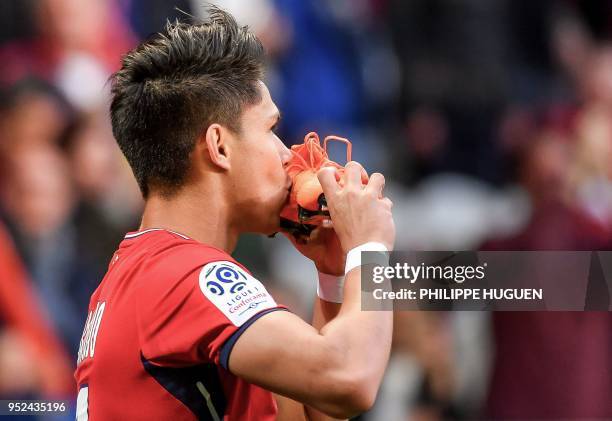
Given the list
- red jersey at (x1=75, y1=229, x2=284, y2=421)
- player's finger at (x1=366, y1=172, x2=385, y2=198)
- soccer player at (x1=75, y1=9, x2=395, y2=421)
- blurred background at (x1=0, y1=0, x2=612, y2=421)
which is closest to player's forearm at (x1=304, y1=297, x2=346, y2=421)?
soccer player at (x1=75, y1=9, x2=395, y2=421)

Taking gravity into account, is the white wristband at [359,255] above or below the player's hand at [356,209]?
below

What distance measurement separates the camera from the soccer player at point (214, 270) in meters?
2.39

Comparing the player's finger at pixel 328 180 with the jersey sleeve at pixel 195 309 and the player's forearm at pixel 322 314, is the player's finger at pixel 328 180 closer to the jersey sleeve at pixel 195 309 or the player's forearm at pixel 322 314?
the jersey sleeve at pixel 195 309

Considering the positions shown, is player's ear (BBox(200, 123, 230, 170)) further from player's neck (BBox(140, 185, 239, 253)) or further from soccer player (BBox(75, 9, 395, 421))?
player's neck (BBox(140, 185, 239, 253))

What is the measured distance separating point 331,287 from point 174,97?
0.74 meters

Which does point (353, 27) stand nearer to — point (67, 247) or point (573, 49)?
point (573, 49)

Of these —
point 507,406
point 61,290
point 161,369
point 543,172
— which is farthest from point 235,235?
point 543,172

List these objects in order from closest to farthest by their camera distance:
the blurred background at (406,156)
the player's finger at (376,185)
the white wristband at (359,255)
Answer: the white wristband at (359,255) < the player's finger at (376,185) < the blurred background at (406,156)

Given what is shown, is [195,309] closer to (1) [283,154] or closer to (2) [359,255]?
(2) [359,255]

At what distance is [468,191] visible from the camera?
6391mm

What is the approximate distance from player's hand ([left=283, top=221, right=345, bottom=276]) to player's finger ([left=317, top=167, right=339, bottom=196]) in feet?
0.92

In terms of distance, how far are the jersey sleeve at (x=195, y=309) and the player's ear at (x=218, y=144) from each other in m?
0.33

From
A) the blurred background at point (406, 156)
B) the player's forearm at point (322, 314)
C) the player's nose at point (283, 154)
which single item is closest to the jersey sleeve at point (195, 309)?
the player's nose at point (283, 154)

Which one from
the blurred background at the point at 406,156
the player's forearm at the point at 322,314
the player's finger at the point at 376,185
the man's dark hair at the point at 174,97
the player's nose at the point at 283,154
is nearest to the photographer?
the player's finger at the point at 376,185
